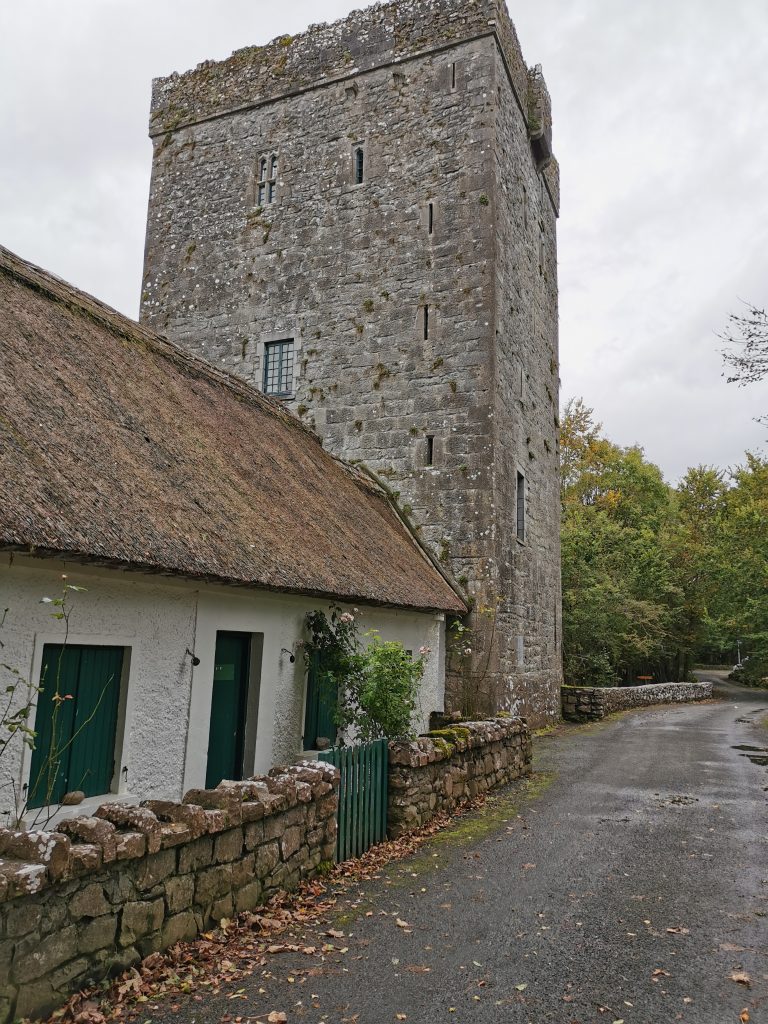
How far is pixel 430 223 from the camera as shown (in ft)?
53.0

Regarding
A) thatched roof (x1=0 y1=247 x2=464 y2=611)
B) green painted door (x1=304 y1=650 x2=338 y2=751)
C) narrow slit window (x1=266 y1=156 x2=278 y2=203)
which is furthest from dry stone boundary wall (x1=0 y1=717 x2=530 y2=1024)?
narrow slit window (x1=266 y1=156 x2=278 y2=203)

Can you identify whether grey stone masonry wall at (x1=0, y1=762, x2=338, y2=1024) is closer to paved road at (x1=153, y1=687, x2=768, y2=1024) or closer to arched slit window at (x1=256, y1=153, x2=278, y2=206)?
paved road at (x1=153, y1=687, x2=768, y2=1024)

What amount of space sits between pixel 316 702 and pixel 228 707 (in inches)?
59.1

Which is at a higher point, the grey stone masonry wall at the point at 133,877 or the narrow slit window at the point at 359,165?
the narrow slit window at the point at 359,165

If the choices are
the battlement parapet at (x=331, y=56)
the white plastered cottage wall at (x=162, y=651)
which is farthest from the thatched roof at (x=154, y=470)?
the battlement parapet at (x=331, y=56)

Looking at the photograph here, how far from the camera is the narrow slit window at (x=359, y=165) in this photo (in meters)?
17.1

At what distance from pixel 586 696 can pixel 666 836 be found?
40.6ft

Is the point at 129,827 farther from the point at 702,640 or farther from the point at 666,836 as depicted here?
the point at 702,640

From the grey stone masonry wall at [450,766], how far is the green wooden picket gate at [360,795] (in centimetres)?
16

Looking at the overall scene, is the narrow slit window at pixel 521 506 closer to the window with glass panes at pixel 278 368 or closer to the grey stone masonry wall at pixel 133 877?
the window with glass panes at pixel 278 368

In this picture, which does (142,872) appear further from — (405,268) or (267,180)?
(267,180)

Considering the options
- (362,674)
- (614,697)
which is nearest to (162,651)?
(362,674)

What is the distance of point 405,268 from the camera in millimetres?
16203

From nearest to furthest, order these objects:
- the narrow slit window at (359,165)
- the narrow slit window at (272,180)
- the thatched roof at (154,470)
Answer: the thatched roof at (154,470), the narrow slit window at (359,165), the narrow slit window at (272,180)
